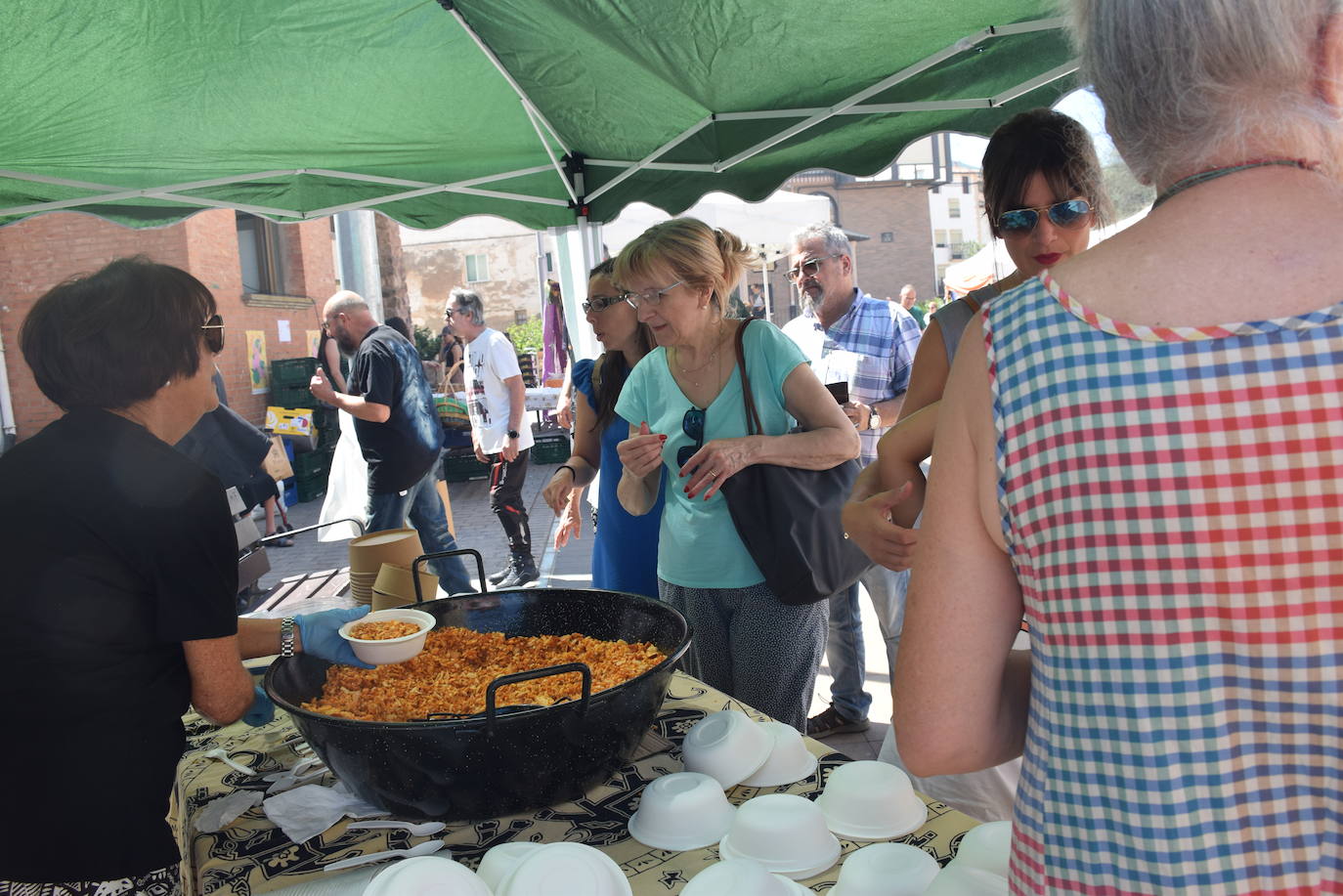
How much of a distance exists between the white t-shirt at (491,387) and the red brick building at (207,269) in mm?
5842

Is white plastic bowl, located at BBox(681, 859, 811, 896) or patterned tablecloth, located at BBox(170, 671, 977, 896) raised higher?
white plastic bowl, located at BBox(681, 859, 811, 896)

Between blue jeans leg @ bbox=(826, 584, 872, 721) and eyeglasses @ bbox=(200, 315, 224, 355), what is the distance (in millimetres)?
2752

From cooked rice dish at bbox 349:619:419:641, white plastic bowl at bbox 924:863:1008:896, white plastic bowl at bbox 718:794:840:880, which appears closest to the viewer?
white plastic bowl at bbox 924:863:1008:896

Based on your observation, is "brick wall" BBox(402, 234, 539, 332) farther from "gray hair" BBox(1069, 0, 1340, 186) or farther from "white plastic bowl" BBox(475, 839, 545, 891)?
"gray hair" BBox(1069, 0, 1340, 186)

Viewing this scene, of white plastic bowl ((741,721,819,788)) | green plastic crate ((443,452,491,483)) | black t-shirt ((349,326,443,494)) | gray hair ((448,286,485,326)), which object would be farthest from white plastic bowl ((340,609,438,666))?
green plastic crate ((443,452,491,483))

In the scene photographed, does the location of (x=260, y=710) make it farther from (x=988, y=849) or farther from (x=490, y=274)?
(x=490, y=274)

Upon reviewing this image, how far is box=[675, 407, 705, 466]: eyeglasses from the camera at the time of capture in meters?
2.47

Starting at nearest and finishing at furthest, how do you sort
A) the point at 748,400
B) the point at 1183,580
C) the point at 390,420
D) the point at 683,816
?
the point at 1183,580
the point at 683,816
the point at 748,400
the point at 390,420

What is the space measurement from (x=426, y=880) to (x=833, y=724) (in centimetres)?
313

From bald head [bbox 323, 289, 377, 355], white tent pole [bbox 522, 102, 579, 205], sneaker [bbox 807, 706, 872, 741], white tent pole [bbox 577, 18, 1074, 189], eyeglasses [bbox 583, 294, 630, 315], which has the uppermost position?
white tent pole [bbox 522, 102, 579, 205]

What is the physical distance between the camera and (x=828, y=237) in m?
4.36

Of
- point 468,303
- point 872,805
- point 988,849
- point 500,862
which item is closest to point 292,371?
point 468,303

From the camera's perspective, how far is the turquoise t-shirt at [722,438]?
7.93ft

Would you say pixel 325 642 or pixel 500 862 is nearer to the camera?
pixel 500 862
